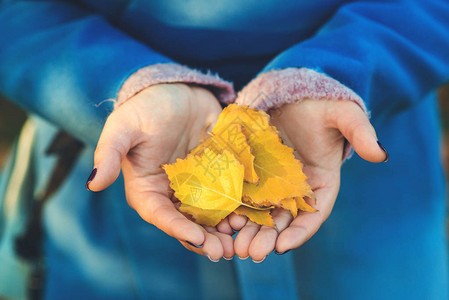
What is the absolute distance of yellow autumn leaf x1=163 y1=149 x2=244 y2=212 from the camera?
38.8 inches

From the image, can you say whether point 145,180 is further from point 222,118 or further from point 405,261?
point 405,261

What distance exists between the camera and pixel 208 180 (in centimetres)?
102

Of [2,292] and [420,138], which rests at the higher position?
[420,138]

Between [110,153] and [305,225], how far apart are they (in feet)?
1.59

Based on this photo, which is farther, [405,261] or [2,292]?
[2,292]

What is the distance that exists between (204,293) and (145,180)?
674 mm

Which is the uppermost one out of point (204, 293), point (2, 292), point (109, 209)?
point (109, 209)

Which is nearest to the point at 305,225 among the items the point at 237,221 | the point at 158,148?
the point at 237,221

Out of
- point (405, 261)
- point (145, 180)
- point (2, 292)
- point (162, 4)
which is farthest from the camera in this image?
point (2, 292)

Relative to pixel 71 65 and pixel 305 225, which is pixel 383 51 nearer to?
pixel 305 225

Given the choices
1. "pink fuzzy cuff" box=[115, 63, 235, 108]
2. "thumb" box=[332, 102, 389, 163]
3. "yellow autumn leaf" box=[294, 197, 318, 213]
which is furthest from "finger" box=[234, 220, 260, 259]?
"pink fuzzy cuff" box=[115, 63, 235, 108]

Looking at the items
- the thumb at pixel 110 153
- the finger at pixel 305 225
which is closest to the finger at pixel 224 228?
the finger at pixel 305 225

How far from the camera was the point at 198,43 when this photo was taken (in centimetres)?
129

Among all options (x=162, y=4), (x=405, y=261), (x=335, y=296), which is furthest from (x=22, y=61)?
(x=405, y=261)
